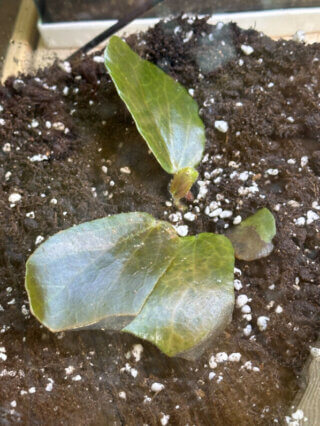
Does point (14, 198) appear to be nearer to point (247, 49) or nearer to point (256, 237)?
point (256, 237)

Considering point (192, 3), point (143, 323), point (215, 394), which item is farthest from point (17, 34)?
point (215, 394)

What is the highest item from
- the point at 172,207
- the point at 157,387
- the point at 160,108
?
the point at 160,108

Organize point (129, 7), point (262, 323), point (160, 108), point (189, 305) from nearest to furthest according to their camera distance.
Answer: point (189, 305) → point (262, 323) → point (160, 108) → point (129, 7)

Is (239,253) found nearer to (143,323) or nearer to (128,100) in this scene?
(143,323)

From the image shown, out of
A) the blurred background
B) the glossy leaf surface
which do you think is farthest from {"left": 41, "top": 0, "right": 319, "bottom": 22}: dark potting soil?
the glossy leaf surface

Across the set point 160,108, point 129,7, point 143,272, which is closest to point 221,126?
point 160,108

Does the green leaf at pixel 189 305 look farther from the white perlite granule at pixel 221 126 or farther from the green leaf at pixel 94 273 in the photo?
the white perlite granule at pixel 221 126

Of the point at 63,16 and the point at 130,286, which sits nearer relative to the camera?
the point at 130,286
